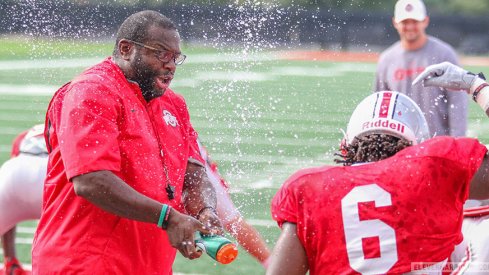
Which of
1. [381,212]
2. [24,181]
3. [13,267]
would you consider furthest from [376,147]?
[13,267]

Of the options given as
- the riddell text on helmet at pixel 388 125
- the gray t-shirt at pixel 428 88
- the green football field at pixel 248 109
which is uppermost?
the riddell text on helmet at pixel 388 125

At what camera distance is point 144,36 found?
3676 millimetres

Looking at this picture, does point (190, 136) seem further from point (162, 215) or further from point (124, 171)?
point (162, 215)

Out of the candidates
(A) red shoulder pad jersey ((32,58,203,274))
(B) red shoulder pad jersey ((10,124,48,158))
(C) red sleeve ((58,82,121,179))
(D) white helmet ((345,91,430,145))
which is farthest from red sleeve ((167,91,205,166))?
(B) red shoulder pad jersey ((10,124,48,158))

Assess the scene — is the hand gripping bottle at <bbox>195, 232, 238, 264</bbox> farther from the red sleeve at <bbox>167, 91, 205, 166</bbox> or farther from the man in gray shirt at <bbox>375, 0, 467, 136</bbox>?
the man in gray shirt at <bbox>375, 0, 467, 136</bbox>

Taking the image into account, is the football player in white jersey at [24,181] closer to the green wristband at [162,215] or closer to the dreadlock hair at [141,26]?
the dreadlock hair at [141,26]

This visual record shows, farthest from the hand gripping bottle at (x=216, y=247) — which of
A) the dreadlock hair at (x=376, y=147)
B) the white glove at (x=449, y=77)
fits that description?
the white glove at (x=449, y=77)

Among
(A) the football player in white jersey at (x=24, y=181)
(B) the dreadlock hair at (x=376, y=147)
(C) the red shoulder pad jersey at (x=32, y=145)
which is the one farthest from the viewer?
(C) the red shoulder pad jersey at (x=32, y=145)

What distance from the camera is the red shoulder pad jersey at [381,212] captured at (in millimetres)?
2791

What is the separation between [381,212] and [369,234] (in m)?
0.07

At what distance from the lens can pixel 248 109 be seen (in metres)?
15.9

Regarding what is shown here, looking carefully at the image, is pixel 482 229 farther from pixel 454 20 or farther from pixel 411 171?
pixel 454 20

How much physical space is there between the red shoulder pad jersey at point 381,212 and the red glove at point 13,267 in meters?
3.55

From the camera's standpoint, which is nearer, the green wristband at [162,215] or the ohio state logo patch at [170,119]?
the green wristband at [162,215]
